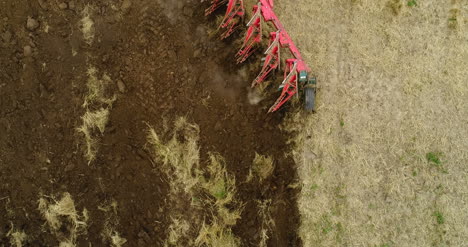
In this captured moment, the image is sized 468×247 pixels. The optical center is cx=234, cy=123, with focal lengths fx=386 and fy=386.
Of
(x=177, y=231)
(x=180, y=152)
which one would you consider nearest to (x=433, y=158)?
(x=180, y=152)

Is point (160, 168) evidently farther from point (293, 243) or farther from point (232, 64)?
point (293, 243)

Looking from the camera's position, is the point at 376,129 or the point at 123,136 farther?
the point at 376,129

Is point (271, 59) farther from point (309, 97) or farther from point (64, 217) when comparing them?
point (64, 217)

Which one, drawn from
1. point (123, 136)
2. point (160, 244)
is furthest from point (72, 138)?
point (160, 244)

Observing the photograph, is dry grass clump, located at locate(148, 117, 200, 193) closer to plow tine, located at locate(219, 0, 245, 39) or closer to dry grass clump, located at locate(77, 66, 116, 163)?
dry grass clump, located at locate(77, 66, 116, 163)

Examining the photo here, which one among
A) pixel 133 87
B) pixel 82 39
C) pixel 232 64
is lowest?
A: pixel 232 64

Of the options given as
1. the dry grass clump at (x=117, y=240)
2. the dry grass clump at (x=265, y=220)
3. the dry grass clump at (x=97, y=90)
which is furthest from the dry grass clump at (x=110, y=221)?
the dry grass clump at (x=265, y=220)

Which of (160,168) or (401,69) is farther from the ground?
(160,168)

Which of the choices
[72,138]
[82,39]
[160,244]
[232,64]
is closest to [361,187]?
[232,64]
